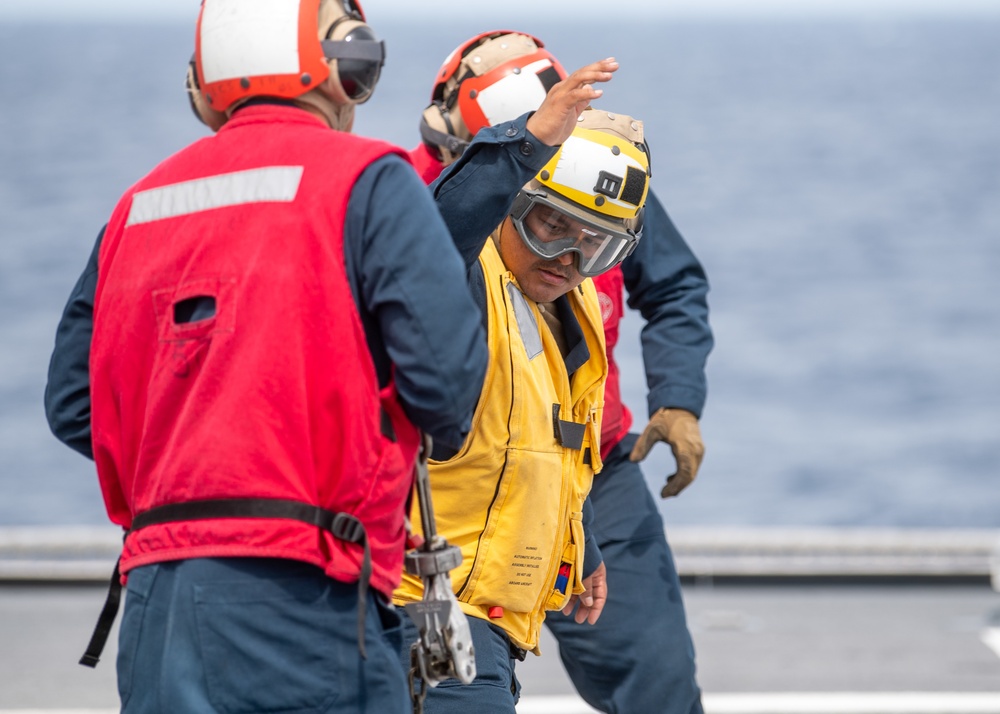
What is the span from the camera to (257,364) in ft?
8.95

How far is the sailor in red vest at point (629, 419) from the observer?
182 inches

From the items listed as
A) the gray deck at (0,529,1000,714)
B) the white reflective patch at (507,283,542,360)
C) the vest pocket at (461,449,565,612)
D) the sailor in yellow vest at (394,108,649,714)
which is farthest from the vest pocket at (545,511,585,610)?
the gray deck at (0,529,1000,714)

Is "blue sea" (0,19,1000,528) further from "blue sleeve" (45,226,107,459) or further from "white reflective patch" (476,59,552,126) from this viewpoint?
"blue sleeve" (45,226,107,459)

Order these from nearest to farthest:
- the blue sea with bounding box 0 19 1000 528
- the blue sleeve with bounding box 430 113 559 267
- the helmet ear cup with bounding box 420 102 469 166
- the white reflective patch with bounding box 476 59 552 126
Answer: the blue sleeve with bounding box 430 113 559 267 → the white reflective patch with bounding box 476 59 552 126 → the helmet ear cup with bounding box 420 102 469 166 → the blue sea with bounding box 0 19 1000 528

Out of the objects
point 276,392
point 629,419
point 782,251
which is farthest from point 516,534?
point 782,251

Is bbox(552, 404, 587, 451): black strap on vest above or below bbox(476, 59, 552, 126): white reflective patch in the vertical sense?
below

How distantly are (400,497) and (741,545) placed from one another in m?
5.89

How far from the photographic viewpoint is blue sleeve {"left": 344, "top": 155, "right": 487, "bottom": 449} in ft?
8.99

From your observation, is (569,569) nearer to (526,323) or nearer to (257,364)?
(526,323)

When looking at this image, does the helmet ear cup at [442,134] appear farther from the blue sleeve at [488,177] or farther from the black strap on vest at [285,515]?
the black strap on vest at [285,515]

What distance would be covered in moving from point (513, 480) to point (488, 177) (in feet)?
2.23

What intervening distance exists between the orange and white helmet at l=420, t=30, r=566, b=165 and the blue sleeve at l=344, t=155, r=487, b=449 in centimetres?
184

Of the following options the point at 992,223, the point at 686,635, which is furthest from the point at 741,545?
the point at 992,223

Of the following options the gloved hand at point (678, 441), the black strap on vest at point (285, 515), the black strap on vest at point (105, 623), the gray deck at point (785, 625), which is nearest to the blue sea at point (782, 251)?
the gray deck at point (785, 625)
